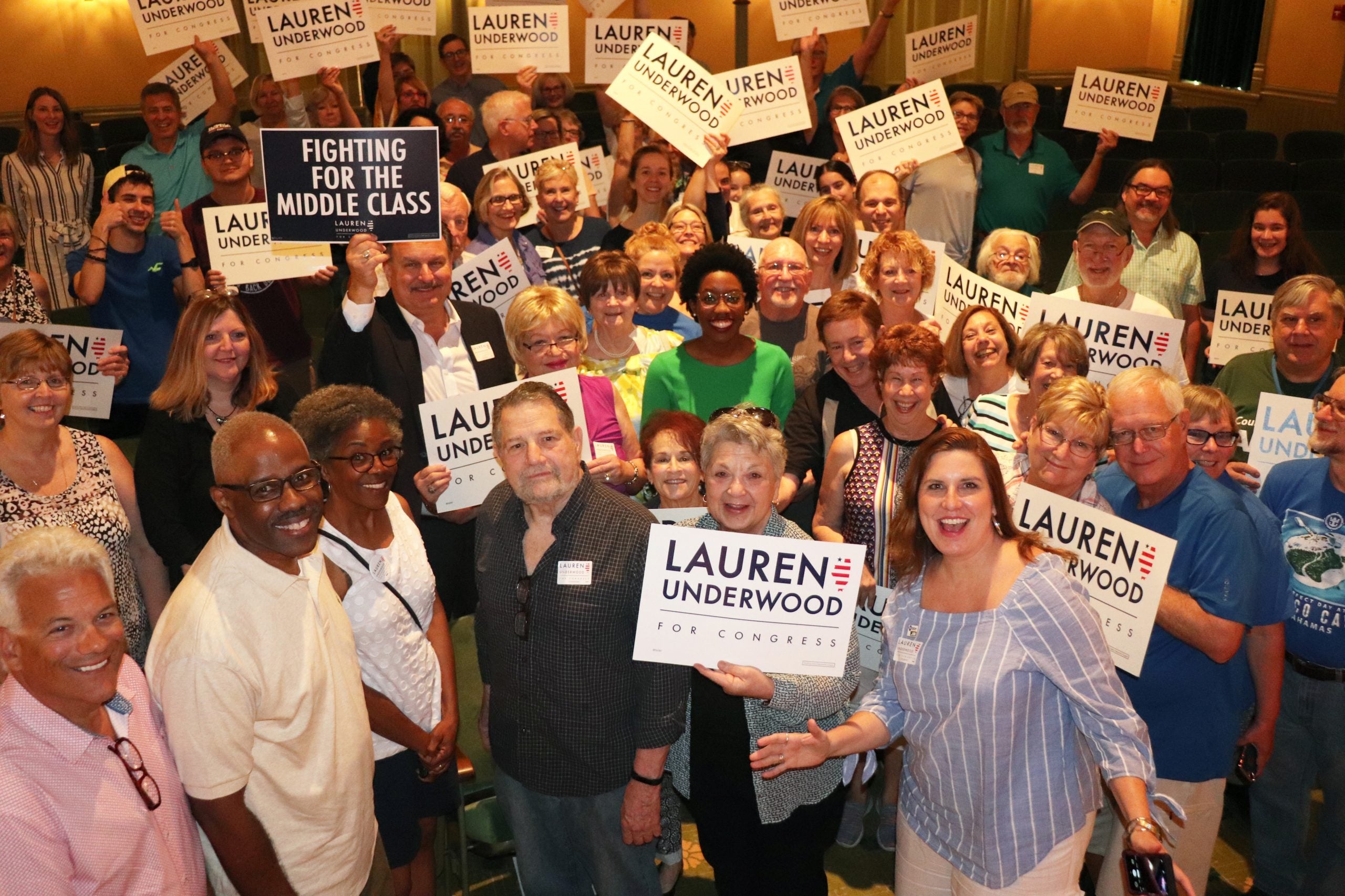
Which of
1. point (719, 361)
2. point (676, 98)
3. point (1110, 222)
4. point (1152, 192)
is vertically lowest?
point (719, 361)

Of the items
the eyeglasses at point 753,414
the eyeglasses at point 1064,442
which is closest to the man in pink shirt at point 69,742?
the eyeglasses at point 753,414

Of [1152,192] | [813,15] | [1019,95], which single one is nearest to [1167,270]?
[1152,192]

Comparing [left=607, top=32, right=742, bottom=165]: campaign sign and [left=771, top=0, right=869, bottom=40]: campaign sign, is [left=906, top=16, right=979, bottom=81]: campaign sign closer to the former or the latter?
[left=771, top=0, right=869, bottom=40]: campaign sign

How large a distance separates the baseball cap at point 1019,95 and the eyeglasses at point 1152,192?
195 cm

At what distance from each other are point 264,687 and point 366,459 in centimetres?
80

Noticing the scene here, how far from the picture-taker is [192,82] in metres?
7.82

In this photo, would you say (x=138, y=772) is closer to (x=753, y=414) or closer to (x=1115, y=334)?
(x=753, y=414)

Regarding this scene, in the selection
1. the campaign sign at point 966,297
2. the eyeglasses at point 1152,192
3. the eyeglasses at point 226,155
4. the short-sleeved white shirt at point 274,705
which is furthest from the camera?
the eyeglasses at point 1152,192

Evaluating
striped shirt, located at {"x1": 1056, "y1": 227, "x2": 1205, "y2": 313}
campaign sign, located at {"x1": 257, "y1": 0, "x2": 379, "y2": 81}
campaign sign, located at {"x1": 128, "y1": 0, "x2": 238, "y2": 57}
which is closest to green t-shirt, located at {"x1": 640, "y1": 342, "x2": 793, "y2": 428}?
striped shirt, located at {"x1": 1056, "y1": 227, "x2": 1205, "y2": 313}

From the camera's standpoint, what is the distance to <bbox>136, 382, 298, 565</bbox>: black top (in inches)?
146

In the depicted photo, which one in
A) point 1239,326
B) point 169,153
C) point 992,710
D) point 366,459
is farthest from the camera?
point 169,153

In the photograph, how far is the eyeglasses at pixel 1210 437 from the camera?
12.1 ft

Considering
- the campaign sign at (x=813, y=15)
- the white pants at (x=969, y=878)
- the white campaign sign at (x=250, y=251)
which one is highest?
the campaign sign at (x=813, y=15)

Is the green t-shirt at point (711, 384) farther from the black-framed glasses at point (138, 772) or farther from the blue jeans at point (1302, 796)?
the black-framed glasses at point (138, 772)
